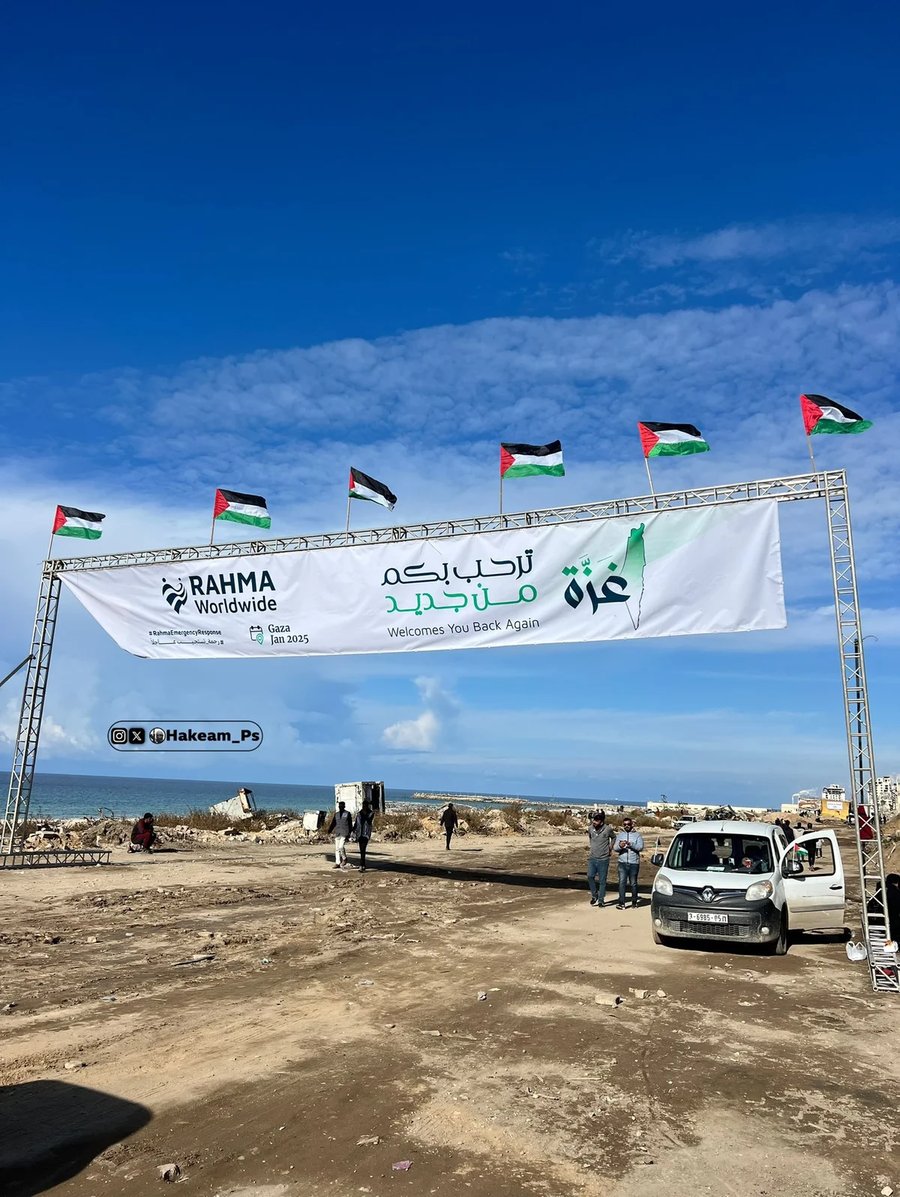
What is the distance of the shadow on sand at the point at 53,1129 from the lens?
4.89 metres

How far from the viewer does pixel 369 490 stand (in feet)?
60.8

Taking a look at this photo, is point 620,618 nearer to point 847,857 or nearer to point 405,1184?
point 405,1184

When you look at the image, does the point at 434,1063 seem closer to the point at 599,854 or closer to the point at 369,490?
the point at 599,854

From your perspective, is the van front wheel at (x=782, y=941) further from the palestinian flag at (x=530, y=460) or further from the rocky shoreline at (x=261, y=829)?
the rocky shoreline at (x=261, y=829)

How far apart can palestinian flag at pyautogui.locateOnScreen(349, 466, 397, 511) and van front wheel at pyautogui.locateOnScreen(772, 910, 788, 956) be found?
38.9 ft

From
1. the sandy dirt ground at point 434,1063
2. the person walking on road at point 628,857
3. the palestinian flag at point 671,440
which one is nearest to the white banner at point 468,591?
the palestinian flag at point 671,440

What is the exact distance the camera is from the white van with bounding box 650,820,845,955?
1153 cm

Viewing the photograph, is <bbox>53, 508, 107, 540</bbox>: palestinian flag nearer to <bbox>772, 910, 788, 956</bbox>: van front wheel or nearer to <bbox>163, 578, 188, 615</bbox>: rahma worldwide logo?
<bbox>163, 578, 188, 615</bbox>: rahma worldwide logo

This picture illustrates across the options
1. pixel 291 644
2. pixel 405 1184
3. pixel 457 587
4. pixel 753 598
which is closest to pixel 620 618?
pixel 753 598

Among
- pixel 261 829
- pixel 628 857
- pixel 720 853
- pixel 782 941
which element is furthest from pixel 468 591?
pixel 261 829

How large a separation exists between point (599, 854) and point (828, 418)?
9.42 metres

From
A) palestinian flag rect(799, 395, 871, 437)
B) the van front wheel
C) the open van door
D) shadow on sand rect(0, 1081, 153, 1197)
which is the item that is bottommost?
shadow on sand rect(0, 1081, 153, 1197)

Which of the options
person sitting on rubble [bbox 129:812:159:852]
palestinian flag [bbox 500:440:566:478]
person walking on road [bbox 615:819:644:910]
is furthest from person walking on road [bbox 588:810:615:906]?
person sitting on rubble [bbox 129:812:159:852]

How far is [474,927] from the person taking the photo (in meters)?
13.9
